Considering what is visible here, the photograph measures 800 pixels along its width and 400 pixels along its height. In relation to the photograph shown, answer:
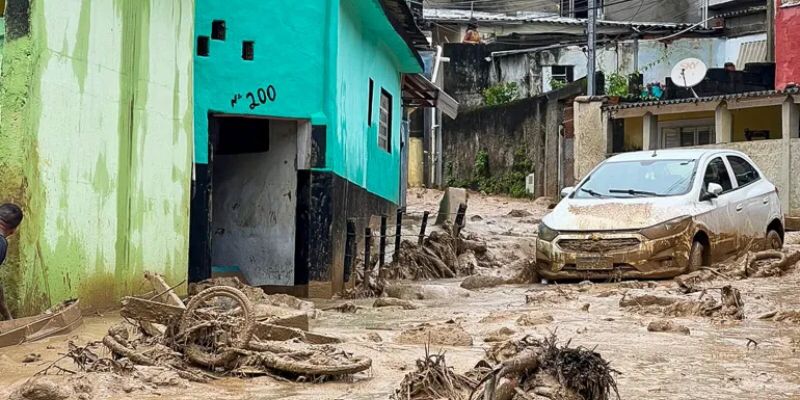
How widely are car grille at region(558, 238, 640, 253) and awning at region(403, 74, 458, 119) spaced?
969 cm

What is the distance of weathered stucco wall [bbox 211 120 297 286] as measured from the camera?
41.9 feet

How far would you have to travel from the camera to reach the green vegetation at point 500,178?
31266mm

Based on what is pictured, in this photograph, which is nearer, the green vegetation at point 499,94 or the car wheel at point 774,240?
the car wheel at point 774,240

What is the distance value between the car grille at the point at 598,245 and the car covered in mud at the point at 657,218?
0.01 meters

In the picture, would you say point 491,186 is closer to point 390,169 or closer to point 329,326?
point 390,169

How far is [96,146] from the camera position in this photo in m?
8.32

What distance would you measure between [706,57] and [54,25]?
3010 cm

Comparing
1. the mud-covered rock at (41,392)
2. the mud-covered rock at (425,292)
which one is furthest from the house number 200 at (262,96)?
the mud-covered rock at (41,392)

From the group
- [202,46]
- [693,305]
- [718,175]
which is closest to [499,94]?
[718,175]

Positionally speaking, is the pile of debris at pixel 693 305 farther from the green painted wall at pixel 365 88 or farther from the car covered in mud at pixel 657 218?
the green painted wall at pixel 365 88

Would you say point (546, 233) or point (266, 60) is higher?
point (266, 60)

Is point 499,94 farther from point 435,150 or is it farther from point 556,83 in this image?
point 435,150

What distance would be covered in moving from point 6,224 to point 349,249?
22.3 feet

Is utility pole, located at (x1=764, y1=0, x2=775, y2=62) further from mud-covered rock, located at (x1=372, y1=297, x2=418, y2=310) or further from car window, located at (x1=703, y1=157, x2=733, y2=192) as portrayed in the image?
mud-covered rock, located at (x1=372, y1=297, x2=418, y2=310)
